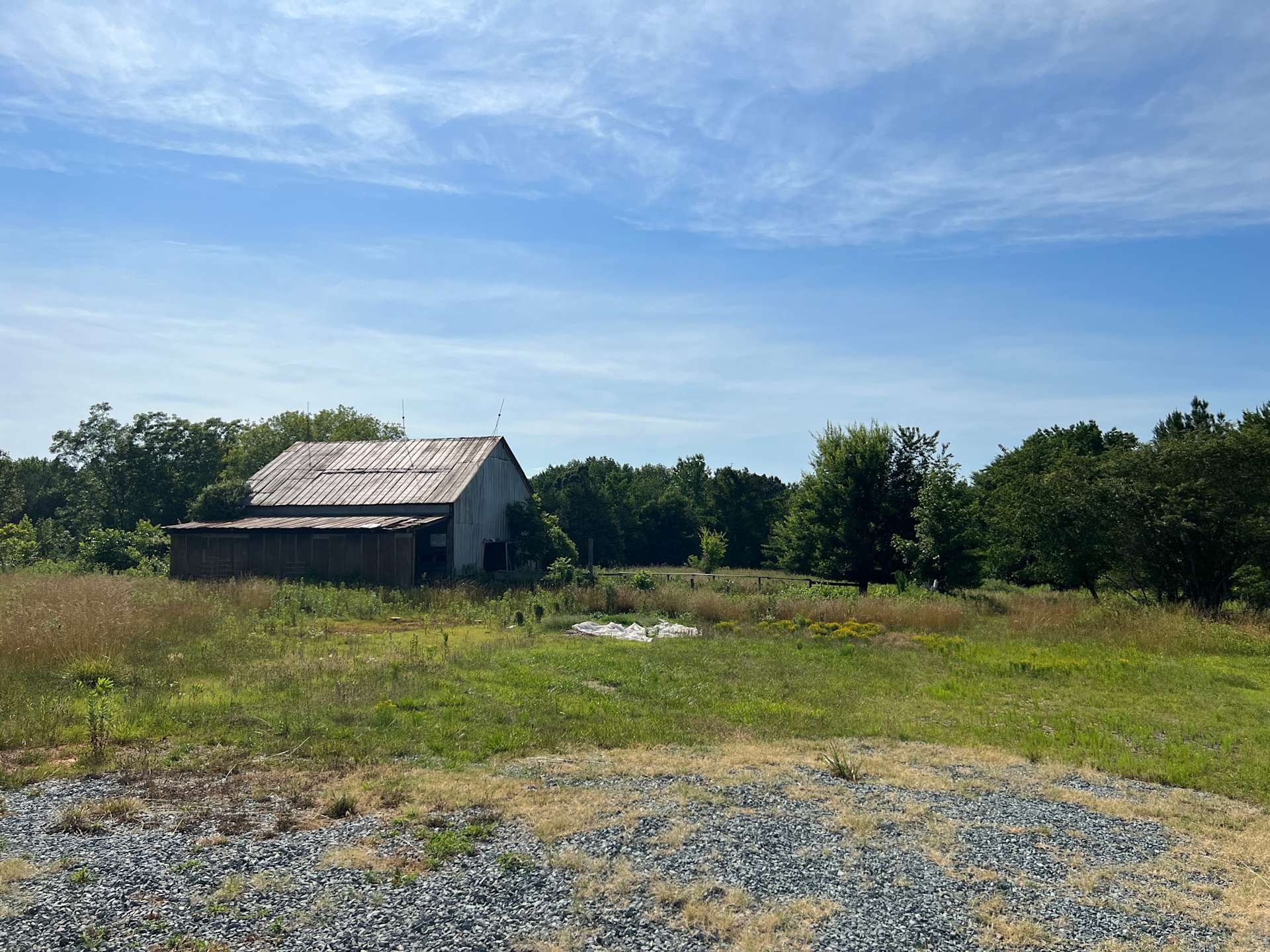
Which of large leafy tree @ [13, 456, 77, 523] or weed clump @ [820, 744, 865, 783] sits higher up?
large leafy tree @ [13, 456, 77, 523]

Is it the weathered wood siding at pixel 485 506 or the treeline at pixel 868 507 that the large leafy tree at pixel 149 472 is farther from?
the weathered wood siding at pixel 485 506

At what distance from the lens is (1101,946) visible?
5.16m

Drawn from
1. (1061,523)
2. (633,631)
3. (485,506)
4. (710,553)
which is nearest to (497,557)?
(485,506)

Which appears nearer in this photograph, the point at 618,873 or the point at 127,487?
the point at 618,873

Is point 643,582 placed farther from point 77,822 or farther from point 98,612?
point 77,822

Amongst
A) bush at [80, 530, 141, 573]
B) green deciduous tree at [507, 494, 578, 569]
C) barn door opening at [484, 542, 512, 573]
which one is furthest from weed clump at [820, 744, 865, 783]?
bush at [80, 530, 141, 573]

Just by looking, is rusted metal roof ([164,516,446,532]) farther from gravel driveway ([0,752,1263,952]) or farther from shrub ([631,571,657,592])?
gravel driveway ([0,752,1263,952])

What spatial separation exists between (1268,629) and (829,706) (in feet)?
41.6

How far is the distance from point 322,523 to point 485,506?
6.39 metres

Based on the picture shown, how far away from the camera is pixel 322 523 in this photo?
104 feet

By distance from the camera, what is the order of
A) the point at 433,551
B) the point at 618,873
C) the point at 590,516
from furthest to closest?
the point at 590,516 < the point at 433,551 < the point at 618,873

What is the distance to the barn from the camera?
3019cm

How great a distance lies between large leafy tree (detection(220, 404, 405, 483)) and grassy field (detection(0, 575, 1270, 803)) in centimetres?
3676

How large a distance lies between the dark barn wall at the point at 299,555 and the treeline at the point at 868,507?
7.34 ft
